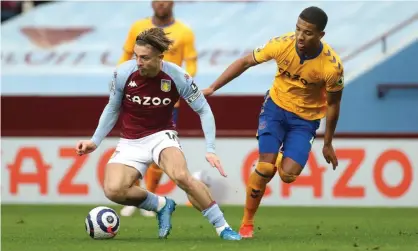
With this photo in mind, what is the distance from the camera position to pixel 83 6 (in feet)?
77.6

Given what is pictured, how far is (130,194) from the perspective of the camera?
31.3 feet

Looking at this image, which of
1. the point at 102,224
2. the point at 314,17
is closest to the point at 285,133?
the point at 314,17

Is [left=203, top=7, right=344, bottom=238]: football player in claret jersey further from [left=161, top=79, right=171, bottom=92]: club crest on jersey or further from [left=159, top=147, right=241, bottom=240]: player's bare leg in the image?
[left=159, top=147, right=241, bottom=240]: player's bare leg

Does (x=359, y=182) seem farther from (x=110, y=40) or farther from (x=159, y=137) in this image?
(x=110, y=40)

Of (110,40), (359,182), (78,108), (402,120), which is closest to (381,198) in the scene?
(359,182)

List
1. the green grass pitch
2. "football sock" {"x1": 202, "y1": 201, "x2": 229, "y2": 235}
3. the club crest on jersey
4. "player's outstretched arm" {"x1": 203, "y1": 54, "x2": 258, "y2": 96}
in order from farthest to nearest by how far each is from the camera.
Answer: "player's outstretched arm" {"x1": 203, "y1": 54, "x2": 258, "y2": 96} < the club crest on jersey < "football sock" {"x1": 202, "y1": 201, "x2": 229, "y2": 235} < the green grass pitch

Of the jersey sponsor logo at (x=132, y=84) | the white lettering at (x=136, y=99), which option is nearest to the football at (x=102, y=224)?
the white lettering at (x=136, y=99)

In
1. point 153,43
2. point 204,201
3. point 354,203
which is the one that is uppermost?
point 153,43

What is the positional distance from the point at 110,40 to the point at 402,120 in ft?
22.1

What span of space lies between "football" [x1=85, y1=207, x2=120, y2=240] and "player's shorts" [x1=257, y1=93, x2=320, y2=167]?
57.3 inches

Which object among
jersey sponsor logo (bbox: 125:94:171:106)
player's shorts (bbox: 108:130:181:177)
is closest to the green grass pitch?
player's shorts (bbox: 108:130:181:177)

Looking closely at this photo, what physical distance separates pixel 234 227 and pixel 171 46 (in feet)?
7.58

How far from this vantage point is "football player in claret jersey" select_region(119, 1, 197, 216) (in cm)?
1277

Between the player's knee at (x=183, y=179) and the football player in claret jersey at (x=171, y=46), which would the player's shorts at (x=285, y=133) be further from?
the football player in claret jersey at (x=171, y=46)
